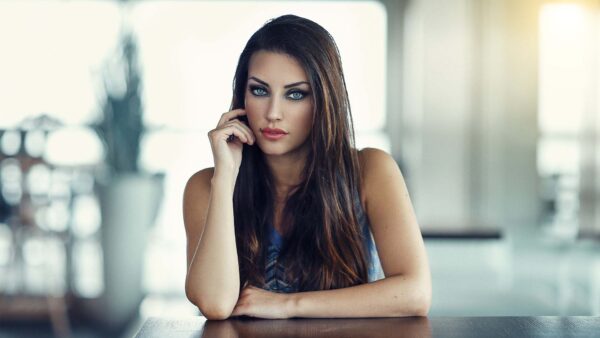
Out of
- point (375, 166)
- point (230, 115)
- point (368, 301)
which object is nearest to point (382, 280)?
point (368, 301)

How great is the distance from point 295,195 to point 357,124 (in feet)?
20.0

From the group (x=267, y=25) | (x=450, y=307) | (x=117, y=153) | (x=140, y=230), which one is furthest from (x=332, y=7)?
(x=267, y=25)

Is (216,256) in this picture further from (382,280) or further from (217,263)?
(382,280)

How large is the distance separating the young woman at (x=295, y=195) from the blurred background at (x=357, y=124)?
1.96 metres

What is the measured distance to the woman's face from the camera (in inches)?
69.9

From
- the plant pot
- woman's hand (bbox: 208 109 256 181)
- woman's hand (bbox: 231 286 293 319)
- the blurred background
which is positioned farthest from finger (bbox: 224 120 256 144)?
the plant pot

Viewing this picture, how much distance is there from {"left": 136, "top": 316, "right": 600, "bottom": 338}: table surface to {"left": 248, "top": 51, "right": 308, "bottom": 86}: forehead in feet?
1.85

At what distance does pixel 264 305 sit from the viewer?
5.09 feet

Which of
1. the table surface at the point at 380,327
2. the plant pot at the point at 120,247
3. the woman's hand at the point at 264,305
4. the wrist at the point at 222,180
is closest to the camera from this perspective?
the table surface at the point at 380,327

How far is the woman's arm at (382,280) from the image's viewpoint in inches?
61.4

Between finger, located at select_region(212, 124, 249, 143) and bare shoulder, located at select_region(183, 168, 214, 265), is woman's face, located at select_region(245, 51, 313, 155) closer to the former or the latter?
finger, located at select_region(212, 124, 249, 143)

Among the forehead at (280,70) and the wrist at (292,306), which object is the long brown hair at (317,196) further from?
the wrist at (292,306)

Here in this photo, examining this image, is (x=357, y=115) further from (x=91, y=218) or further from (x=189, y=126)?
(x=91, y=218)

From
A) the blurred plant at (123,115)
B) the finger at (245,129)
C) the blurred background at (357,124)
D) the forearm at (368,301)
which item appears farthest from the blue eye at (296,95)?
the blurred plant at (123,115)
